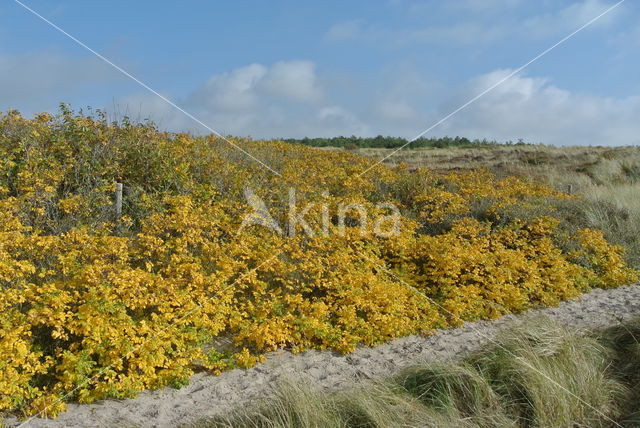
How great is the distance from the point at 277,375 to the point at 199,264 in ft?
5.38

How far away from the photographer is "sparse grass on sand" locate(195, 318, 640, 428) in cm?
411

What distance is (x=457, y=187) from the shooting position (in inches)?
505

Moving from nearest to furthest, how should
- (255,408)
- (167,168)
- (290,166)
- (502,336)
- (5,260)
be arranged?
(255,408) < (5,260) < (502,336) < (167,168) < (290,166)

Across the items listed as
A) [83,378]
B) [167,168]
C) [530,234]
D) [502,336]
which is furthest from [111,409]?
[530,234]

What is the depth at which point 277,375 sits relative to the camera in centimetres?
502

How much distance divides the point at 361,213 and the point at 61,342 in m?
5.07

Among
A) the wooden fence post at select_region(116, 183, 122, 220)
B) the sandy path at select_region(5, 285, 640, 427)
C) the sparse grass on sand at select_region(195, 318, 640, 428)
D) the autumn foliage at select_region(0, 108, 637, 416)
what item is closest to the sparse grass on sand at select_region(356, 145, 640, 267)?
the autumn foliage at select_region(0, 108, 637, 416)

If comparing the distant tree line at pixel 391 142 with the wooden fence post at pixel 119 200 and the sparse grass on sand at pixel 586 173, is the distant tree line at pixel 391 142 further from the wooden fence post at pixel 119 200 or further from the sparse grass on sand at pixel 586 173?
the wooden fence post at pixel 119 200

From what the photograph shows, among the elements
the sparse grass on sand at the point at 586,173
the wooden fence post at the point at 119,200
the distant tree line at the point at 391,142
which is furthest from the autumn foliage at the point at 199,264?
the distant tree line at the point at 391,142

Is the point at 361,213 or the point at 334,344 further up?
the point at 361,213

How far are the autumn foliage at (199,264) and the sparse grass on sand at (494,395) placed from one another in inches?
38.8

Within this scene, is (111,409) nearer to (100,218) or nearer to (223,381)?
(223,381)

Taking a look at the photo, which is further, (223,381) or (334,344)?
(334,344)

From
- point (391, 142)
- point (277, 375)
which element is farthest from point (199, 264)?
point (391, 142)
